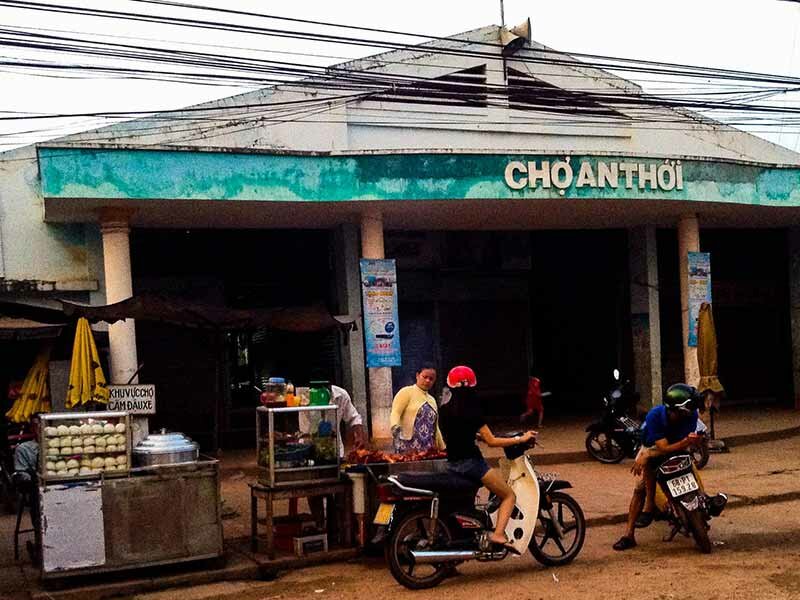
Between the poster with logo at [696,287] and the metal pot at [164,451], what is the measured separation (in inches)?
440

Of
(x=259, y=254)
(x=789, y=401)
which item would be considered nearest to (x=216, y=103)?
(x=259, y=254)

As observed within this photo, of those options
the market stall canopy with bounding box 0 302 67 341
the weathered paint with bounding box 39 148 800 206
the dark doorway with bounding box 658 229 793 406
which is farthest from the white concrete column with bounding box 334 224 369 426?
the dark doorway with bounding box 658 229 793 406

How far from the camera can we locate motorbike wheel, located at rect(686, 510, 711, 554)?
25.4 ft

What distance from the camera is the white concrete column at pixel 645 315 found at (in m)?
17.7

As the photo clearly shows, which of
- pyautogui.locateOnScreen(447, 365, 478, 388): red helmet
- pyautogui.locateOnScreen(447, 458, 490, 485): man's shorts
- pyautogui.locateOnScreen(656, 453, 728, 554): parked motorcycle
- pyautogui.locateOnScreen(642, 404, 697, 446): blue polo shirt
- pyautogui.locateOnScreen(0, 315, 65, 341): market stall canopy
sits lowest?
pyautogui.locateOnScreen(656, 453, 728, 554): parked motorcycle

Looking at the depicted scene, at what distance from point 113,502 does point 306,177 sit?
6900 millimetres

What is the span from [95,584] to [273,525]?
1529mm

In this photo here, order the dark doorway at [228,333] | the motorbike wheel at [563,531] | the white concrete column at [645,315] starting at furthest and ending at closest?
the white concrete column at [645,315], the dark doorway at [228,333], the motorbike wheel at [563,531]

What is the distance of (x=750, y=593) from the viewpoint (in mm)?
6465

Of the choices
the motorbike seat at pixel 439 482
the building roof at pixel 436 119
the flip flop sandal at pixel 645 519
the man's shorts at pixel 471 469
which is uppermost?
the building roof at pixel 436 119

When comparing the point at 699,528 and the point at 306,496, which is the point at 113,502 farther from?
the point at 699,528

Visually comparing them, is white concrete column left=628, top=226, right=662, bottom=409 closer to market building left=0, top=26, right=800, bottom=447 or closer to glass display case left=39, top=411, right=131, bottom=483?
market building left=0, top=26, right=800, bottom=447

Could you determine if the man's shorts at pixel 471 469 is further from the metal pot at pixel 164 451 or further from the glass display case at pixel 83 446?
the glass display case at pixel 83 446

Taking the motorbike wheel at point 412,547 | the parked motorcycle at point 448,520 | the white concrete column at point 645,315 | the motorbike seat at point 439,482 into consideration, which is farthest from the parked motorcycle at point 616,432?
the motorbike wheel at point 412,547
